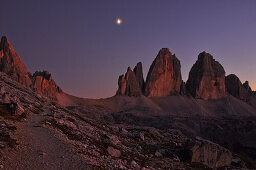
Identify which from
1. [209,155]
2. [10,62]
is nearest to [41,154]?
[209,155]

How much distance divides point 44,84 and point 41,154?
182800mm

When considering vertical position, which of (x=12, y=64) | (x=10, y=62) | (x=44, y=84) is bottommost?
(x=44, y=84)

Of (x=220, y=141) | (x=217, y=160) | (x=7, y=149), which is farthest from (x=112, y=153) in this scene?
(x=220, y=141)

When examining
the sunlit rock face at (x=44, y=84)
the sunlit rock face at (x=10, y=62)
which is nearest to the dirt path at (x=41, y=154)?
the sunlit rock face at (x=10, y=62)

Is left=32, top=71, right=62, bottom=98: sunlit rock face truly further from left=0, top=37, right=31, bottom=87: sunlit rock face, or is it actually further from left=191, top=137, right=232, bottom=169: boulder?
left=191, top=137, right=232, bottom=169: boulder

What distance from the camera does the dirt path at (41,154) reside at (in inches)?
574

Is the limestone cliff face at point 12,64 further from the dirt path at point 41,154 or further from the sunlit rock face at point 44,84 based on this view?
the dirt path at point 41,154

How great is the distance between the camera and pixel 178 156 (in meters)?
32.1

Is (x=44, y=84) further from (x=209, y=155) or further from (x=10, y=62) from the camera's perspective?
(x=209, y=155)

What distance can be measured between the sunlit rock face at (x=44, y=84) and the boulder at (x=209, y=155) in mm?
164135

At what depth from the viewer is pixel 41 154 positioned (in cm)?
1655

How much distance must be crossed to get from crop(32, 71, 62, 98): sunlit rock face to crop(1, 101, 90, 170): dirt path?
552 feet

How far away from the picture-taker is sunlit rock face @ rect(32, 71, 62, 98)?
182 metres

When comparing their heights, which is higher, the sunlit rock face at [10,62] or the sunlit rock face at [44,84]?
the sunlit rock face at [10,62]
